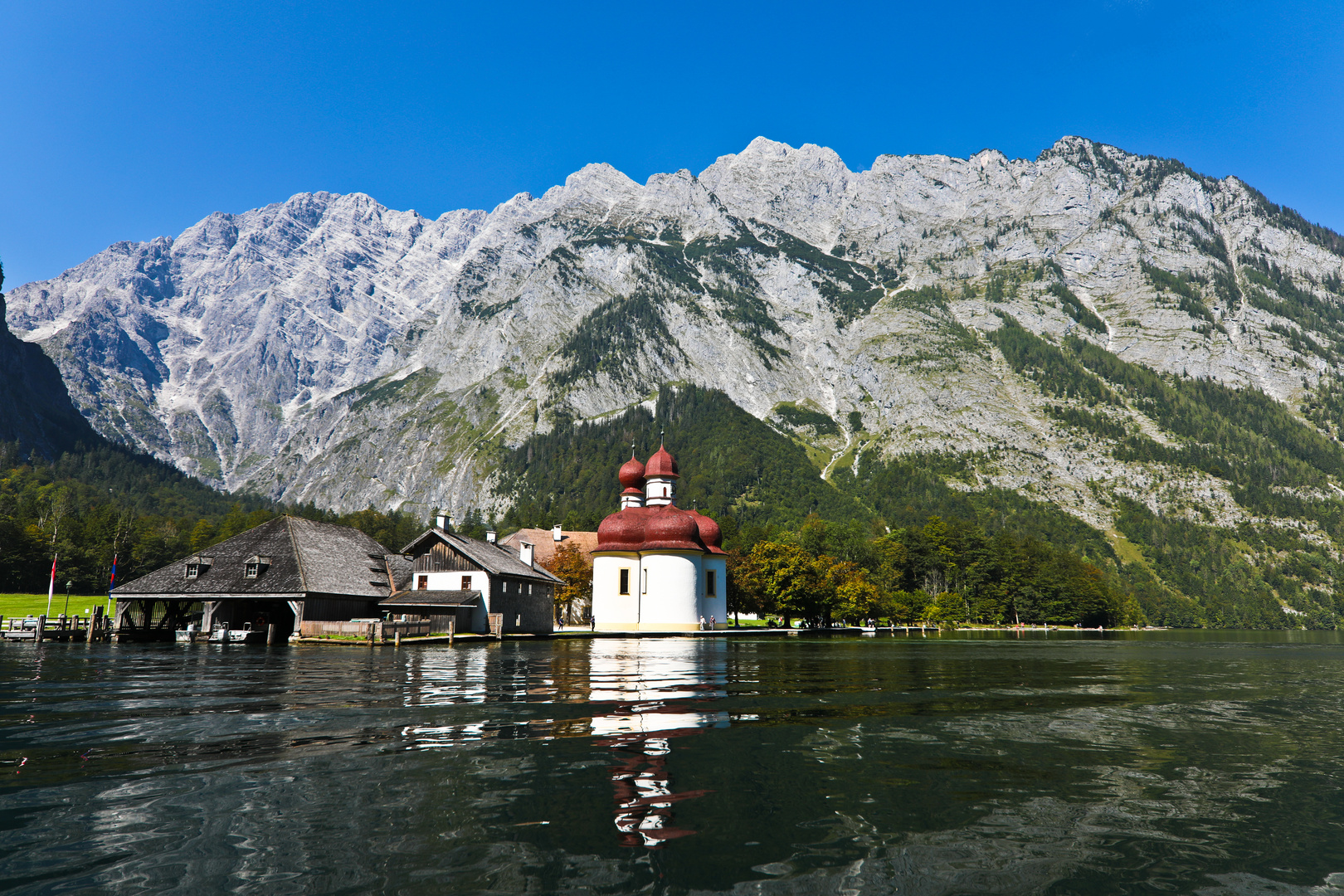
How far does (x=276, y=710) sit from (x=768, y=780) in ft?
39.5

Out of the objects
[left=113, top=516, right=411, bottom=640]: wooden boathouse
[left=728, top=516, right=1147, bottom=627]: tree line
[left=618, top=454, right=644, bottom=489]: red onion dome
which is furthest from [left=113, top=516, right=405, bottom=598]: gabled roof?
[left=728, top=516, right=1147, bottom=627]: tree line

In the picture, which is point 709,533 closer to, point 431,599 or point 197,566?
point 431,599

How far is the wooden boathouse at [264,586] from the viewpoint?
175 feet

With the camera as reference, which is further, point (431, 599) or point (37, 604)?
point (37, 604)

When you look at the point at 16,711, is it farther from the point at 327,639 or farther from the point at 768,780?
the point at 327,639

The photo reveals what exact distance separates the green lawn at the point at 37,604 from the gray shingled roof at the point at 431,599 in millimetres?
35195

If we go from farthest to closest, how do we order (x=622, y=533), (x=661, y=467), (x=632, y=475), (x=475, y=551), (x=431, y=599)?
1. (x=632, y=475)
2. (x=661, y=467)
3. (x=622, y=533)
4. (x=475, y=551)
5. (x=431, y=599)

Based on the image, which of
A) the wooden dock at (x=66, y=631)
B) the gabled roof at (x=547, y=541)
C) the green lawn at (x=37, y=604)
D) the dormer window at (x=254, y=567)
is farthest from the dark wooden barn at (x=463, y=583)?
the green lawn at (x=37, y=604)

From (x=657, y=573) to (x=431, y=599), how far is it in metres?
27.4

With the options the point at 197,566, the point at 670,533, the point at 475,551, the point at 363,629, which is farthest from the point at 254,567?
the point at 670,533

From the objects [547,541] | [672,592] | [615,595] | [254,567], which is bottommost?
[615,595]

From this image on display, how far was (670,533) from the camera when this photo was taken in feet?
270

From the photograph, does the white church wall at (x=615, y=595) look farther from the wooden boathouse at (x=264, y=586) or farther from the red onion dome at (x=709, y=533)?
the wooden boathouse at (x=264, y=586)

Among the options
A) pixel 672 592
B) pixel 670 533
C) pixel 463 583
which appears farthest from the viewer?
pixel 670 533
